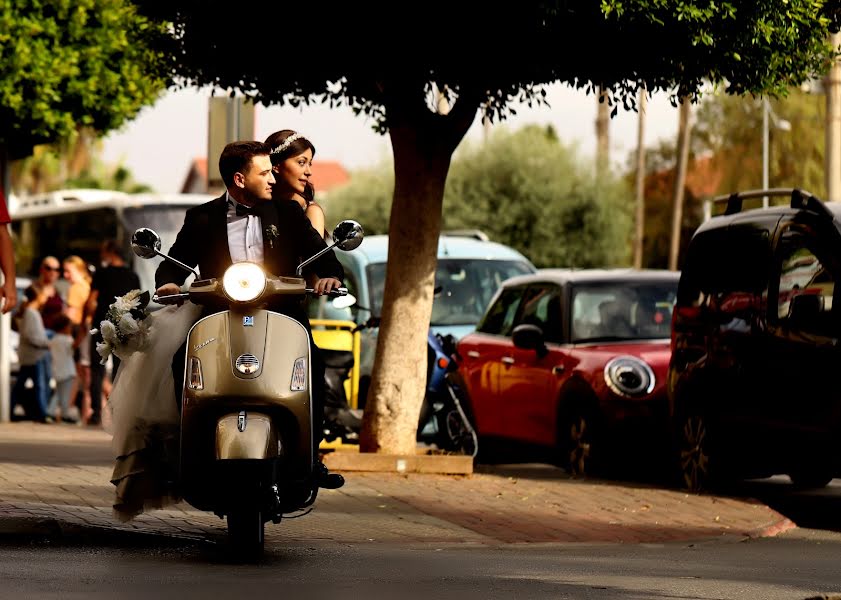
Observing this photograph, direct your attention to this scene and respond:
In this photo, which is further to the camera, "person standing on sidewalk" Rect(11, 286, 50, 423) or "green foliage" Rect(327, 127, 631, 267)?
"green foliage" Rect(327, 127, 631, 267)

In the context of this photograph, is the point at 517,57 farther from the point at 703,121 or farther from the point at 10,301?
the point at 703,121

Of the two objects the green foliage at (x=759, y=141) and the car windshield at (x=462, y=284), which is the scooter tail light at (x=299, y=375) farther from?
the green foliage at (x=759, y=141)

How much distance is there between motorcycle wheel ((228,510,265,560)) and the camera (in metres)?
7.96

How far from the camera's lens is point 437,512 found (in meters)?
10.7

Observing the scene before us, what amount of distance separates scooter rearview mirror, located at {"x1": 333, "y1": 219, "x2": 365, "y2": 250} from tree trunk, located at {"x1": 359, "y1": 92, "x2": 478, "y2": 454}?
532 centimetres

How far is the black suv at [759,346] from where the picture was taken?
1103 cm

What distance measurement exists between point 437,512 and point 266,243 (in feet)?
9.07

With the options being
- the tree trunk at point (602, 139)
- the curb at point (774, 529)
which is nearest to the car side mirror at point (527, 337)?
the curb at point (774, 529)

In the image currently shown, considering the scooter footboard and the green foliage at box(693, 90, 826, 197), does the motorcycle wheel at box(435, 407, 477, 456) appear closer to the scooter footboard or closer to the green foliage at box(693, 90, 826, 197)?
the scooter footboard

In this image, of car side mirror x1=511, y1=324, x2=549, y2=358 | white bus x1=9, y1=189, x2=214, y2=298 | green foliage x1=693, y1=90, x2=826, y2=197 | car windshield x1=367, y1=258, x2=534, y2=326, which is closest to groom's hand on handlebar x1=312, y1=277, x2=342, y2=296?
car side mirror x1=511, y1=324, x2=549, y2=358

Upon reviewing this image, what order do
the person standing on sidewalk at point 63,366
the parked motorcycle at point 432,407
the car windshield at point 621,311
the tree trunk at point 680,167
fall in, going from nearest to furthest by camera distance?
1. the car windshield at point 621,311
2. the parked motorcycle at point 432,407
3. the person standing on sidewalk at point 63,366
4. the tree trunk at point 680,167

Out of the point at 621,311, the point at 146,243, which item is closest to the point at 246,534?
the point at 146,243

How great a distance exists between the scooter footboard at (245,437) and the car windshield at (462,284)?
1101 cm

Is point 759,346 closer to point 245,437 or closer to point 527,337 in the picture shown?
point 527,337
